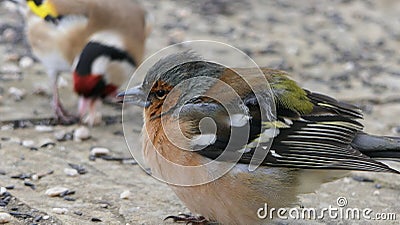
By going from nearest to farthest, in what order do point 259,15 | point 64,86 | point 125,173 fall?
point 125,173 → point 64,86 → point 259,15

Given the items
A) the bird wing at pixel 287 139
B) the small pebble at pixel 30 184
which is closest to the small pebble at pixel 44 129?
the small pebble at pixel 30 184

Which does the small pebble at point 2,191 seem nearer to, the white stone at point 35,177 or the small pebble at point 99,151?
the white stone at point 35,177

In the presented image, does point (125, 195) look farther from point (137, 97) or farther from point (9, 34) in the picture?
point (9, 34)

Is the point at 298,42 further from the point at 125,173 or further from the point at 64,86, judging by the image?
the point at 125,173

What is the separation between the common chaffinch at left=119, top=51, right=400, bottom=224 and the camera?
312 cm

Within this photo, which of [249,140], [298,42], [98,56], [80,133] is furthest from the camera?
[298,42]

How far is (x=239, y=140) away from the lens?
126 inches

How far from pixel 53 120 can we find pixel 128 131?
0.53m

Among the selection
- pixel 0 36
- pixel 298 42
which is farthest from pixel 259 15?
pixel 0 36

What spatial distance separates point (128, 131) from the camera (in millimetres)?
4918

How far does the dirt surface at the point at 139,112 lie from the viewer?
366 centimetres

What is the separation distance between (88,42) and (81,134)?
912 millimetres

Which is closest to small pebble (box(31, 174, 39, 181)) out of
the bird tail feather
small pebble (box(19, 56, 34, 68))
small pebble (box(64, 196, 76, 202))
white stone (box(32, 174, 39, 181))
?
white stone (box(32, 174, 39, 181))

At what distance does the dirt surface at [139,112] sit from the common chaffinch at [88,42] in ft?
0.76
